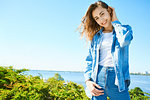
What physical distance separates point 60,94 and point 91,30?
152 cm

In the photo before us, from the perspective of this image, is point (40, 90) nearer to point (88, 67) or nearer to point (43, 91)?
point (43, 91)

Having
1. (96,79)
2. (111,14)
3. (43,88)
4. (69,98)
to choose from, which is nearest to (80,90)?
(69,98)

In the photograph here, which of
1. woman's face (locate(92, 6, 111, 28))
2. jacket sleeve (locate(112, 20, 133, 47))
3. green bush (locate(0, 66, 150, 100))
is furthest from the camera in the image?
green bush (locate(0, 66, 150, 100))

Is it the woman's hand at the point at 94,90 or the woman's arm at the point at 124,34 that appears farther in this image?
the woman's hand at the point at 94,90

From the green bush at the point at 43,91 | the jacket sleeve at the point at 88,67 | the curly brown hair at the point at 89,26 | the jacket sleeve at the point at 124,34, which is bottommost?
the green bush at the point at 43,91

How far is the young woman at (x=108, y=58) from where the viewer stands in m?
1.45

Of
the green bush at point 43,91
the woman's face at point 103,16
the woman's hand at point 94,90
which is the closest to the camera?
the woman's hand at point 94,90

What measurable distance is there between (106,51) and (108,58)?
0.10 metres

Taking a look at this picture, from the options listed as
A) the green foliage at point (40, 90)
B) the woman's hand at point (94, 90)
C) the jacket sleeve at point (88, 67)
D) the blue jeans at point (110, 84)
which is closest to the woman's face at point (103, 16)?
the jacket sleeve at point (88, 67)

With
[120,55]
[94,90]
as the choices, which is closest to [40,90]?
[94,90]

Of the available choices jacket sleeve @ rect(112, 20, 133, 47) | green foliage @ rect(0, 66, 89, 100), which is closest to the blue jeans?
jacket sleeve @ rect(112, 20, 133, 47)

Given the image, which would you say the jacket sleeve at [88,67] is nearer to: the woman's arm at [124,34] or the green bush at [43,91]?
the woman's arm at [124,34]

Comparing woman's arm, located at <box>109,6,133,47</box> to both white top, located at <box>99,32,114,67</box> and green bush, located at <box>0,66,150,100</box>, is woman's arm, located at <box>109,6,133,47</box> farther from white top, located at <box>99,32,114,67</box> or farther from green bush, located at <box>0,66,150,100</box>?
green bush, located at <box>0,66,150,100</box>

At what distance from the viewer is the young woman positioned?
4.76ft
